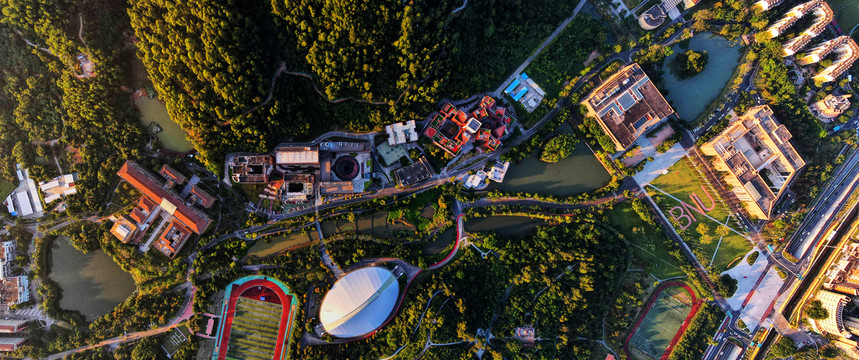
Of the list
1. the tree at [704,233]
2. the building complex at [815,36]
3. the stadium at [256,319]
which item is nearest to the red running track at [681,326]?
the tree at [704,233]

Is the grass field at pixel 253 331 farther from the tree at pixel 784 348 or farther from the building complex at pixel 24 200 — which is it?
the tree at pixel 784 348

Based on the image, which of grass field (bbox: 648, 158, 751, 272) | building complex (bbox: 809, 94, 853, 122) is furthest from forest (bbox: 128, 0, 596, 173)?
building complex (bbox: 809, 94, 853, 122)

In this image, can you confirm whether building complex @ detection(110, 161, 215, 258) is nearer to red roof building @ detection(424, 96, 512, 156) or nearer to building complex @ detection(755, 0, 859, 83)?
red roof building @ detection(424, 96, 512, 156)

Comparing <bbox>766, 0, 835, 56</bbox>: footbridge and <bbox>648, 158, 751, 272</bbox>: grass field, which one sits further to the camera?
<bbox>648, 158, 751, 272</bbox>: grass field

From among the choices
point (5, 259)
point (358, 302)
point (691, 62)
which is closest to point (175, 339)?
point (5, 259)

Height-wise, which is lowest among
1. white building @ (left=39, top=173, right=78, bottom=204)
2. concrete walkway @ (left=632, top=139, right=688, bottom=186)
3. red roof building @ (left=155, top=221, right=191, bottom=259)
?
concrete walkway @ (left=632, top=139, right=688, bottom=186)

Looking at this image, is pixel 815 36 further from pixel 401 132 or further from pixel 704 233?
pixel 401 132
